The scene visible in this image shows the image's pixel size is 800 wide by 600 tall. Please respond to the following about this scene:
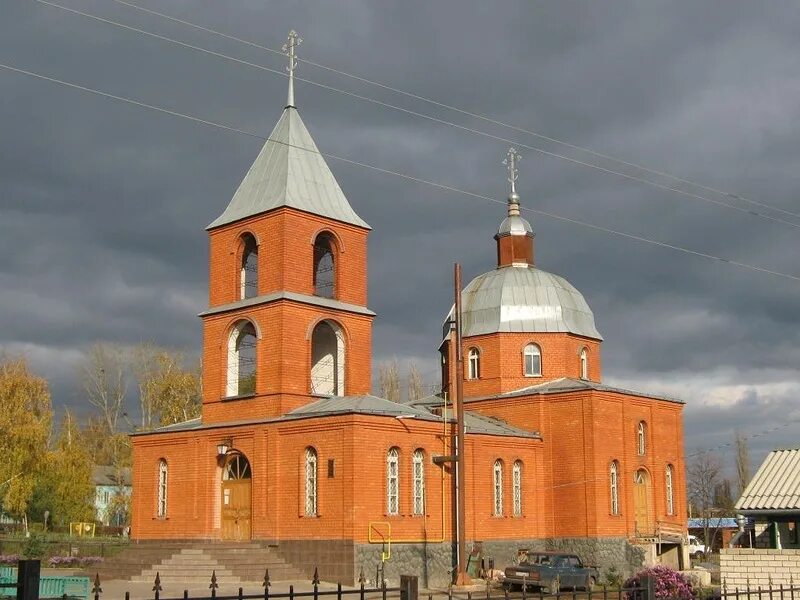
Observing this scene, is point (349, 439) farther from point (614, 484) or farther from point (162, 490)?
point (614, 484)

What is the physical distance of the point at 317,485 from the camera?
2702 cm

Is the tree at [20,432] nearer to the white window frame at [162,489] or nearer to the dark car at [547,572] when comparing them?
the white window frame at [162,489]

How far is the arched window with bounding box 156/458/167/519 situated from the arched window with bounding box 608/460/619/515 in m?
13.0

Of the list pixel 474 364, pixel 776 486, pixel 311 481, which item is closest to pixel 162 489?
pixel 311 481

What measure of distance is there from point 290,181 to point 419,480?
350 inches

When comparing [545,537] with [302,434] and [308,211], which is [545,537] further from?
[308,211]

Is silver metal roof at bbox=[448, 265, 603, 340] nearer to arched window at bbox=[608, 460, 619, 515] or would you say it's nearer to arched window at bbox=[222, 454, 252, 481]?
arched window at bbox=[608, 460, 619, 515]

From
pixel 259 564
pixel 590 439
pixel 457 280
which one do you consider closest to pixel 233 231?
pixel 457 280

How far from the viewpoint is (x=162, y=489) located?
3056 centimetres

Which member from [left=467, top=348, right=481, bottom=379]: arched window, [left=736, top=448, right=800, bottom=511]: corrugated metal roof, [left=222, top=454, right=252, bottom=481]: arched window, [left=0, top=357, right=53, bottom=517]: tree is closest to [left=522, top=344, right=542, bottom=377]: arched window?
[left=467, top=348, right=481, bottom=379]: arched window

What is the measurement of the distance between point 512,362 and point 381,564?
1063 centimetres

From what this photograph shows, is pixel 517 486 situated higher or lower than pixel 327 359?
lower

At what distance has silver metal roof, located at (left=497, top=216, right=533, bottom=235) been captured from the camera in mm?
37719

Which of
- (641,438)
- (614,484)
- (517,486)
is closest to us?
(517,486)
